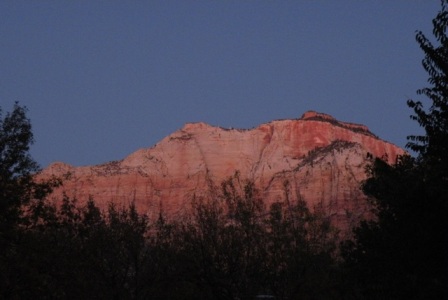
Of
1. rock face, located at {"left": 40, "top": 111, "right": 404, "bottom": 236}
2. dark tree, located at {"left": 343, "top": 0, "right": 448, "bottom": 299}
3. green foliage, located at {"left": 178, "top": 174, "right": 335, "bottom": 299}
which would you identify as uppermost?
rock face, located at {"left": 40, "top": 111, "right": 404, "bottom": 236}

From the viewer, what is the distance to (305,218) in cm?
4338

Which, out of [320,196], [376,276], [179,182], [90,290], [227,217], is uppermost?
[179,182]

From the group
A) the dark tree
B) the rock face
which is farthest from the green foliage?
the rock face

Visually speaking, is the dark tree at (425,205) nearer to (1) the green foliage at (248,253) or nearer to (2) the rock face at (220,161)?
(1) the green foliage at (248,253)

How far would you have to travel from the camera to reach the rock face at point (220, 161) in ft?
434

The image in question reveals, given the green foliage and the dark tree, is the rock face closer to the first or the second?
the green foliage

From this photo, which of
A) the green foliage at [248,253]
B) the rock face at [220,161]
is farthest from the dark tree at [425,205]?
the rock face at [220,161]

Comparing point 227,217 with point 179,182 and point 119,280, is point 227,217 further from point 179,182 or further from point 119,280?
point 179,182

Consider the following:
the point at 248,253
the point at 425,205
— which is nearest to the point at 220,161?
the point at 248,253

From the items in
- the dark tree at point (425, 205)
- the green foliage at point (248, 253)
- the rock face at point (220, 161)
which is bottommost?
the dark tree at point (425, 205)

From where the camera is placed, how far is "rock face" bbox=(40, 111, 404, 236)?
132375 millimetres

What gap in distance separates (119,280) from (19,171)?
41.8 ft

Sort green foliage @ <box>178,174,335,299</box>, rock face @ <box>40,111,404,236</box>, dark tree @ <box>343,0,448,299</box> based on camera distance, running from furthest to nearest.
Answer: rock face @ <box>40,111,404,236</box>
green foliage @ <box>178,174,335,299</box>
dark tree @ <box>343,0,448,299</box>

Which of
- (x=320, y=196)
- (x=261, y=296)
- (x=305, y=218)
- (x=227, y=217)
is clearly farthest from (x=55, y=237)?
(x=320, y=196)
